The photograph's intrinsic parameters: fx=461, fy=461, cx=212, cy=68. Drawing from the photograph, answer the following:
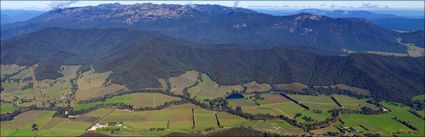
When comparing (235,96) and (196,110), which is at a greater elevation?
(235,96)

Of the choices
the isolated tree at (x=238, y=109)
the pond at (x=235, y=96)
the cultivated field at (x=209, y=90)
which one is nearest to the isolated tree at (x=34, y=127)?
the cultivated field at (x=209, y=90)

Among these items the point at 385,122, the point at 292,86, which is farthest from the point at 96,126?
the point at 385,122

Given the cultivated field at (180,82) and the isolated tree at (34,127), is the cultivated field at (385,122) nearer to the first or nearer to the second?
the cultivated field at (180,82)

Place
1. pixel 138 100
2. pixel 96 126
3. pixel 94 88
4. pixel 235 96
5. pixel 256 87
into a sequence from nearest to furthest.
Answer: pixel 96 126 → pixel 138 100 → pixel 235 96 → pixel 94 88 → pixel 256 87

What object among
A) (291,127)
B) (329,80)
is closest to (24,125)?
(291,127)

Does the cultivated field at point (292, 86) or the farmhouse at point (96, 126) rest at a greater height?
the cultivated field at point (292, 86)

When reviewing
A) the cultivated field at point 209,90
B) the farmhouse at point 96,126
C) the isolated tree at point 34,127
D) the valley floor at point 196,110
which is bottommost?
the isolated tree at point 34,127

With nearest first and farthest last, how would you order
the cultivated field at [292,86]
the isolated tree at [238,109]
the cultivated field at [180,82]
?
→ the isolated tree at [238,109] → the cultivated field at [180,82] → the cultivated field at [292,86]

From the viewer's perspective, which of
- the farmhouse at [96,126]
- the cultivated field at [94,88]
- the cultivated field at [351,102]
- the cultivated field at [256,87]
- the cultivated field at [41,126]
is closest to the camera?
the cultivated field at [41,126]

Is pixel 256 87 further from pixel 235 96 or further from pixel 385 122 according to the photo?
pixel 385 122

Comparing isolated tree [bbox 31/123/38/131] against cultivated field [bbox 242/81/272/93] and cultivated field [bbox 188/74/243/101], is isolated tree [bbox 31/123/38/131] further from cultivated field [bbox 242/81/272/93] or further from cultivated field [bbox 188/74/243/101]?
cultivated field [bbox 242/81/272/93]

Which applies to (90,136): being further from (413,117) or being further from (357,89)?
(357,89)
